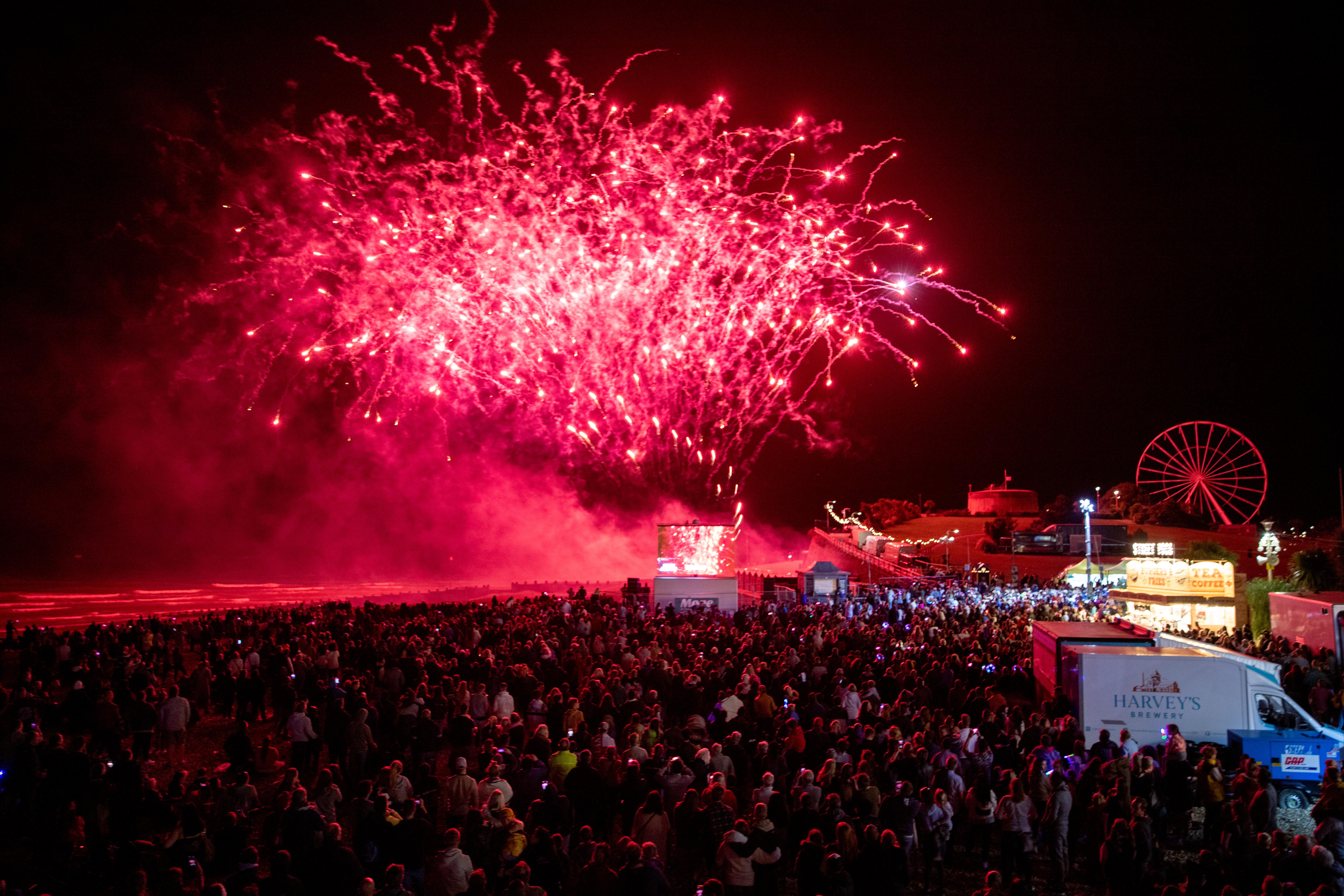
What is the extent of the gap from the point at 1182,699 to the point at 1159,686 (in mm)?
335

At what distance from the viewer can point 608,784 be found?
9125 millimetres

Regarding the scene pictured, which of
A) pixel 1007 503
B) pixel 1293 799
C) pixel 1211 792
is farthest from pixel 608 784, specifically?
pixel 1007 503

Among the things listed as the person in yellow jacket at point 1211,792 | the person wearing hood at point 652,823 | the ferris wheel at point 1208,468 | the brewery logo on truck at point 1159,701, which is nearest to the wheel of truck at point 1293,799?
the brewery logo on truck at point 1159,701

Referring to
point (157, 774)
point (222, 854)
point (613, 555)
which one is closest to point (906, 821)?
point (222, 854)

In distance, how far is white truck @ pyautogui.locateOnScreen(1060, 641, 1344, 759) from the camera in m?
11.5

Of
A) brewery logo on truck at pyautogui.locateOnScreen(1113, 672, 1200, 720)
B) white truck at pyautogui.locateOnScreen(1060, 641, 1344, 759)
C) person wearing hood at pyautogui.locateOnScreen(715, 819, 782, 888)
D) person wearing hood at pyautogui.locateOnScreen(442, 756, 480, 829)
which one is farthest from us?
brewery logo on truck at pyautogui.locateOnScreen(1113, 672, 1200, 720)

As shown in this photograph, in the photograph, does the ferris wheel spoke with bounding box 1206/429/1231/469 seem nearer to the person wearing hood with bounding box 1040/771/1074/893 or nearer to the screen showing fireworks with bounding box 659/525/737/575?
the screen showing fireworks with bounding box 659/525/737/575

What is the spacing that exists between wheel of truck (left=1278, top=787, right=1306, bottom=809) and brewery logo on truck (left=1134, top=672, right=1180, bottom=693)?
157 centimetres

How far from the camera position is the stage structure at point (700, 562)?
28000 millimetres

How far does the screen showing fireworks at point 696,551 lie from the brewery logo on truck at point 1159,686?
17.3 metres

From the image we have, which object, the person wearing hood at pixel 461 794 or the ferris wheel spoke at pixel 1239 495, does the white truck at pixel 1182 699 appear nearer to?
the person wearing hood at pixel 461 794

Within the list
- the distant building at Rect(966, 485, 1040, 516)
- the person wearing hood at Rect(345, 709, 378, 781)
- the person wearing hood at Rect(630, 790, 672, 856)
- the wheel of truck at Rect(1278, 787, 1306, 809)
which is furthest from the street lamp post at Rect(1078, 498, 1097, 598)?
the distant building at Rect(966, 485, 1040, 516)

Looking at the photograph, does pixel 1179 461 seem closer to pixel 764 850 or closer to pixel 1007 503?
pixel 1007 503

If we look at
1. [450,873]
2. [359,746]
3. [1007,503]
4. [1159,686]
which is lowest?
[450,873]
